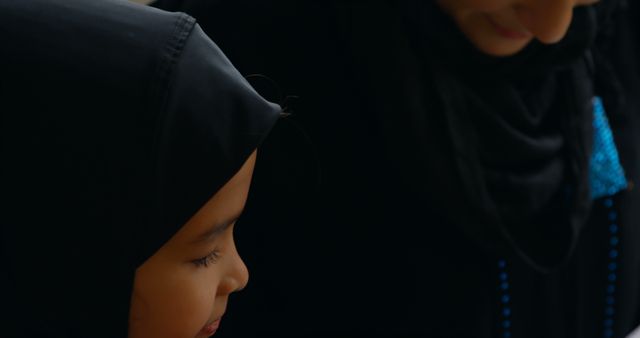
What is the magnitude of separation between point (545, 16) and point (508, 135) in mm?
180

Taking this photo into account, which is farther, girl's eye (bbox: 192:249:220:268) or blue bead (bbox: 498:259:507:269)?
blue bead (bbox: 498:259:507:269)

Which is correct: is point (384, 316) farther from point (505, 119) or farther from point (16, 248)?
point (16, 248)

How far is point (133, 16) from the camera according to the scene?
1.98 feet

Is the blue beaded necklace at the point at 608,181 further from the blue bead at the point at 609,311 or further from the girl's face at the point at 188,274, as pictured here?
the girl's face at the point at 188,274

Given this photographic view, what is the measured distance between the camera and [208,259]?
0.65 m

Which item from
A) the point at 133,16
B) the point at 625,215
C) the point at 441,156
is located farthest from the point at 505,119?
the point at 133,16

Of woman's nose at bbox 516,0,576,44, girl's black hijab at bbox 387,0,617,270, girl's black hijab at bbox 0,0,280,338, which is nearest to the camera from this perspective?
girl's black hijab at bbox 0,0,280,338

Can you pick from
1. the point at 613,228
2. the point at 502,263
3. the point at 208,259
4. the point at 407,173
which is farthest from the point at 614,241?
the point at 208,259

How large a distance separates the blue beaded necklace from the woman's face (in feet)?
0.68

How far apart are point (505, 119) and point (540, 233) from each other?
138mm

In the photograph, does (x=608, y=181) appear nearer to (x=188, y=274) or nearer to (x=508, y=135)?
(x=508, y=135)

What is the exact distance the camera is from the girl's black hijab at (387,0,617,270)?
948mm

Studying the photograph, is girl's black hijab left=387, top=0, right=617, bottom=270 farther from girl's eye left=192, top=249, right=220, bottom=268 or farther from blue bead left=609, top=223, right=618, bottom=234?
girl's eye left=192, top=249, right=220, bottom=268

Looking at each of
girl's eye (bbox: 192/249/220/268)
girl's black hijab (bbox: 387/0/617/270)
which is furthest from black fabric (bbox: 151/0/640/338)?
girl's eye (bbox: 192/249/220/268)
